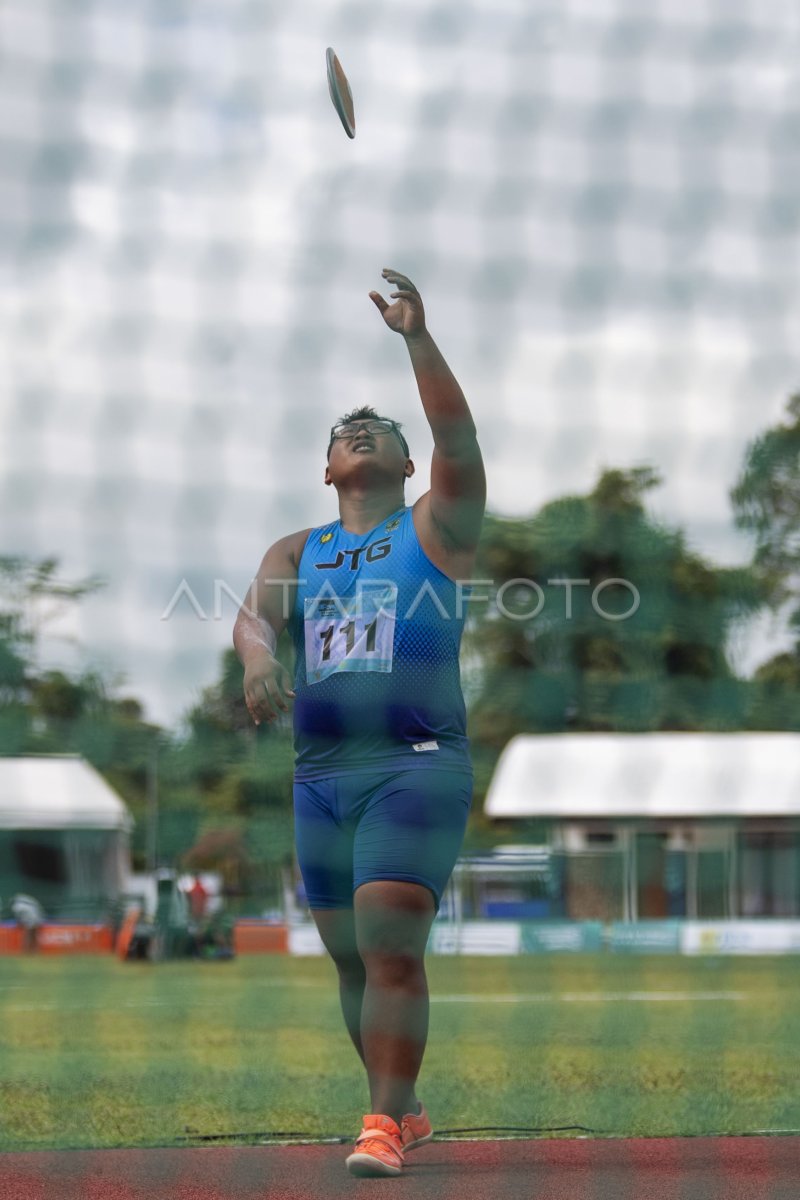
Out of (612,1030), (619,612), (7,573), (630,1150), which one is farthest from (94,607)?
(619,612)

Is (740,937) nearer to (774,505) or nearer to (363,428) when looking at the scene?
(774,505)

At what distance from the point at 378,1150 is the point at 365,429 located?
160cm

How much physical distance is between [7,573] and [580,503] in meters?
9.53

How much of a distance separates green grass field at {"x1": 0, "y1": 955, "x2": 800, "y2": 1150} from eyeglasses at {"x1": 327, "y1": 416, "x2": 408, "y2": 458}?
200 cm

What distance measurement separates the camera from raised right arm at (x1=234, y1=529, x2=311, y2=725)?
12.3 ft

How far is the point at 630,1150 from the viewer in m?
4.57

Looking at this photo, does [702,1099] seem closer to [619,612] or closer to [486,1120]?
[486,1120]

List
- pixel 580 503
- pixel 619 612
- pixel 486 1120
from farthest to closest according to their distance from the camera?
pixel 619 612 → pixel 580 503 → pixel 486 1120

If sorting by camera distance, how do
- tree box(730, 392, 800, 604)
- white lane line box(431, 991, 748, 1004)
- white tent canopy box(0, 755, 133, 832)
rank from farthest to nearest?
white tent canopy box(0, 755, 133, 832), tree box(730, 392, 800, 604), white lane line box(431, 991, 748, 1004)

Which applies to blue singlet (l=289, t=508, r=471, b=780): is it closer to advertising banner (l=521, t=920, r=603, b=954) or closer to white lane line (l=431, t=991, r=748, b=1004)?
white lane line (l=431, t=991, r=748, b=1004)

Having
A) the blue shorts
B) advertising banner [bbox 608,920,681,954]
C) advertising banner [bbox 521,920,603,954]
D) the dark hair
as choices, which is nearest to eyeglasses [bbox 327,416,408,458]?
the dark hair

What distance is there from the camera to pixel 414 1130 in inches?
157

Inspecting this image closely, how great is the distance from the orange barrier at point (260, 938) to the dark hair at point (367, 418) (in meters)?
21.7

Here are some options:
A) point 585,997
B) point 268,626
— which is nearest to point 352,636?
point 268,626
